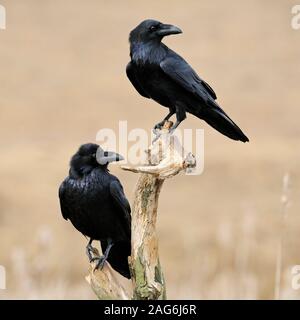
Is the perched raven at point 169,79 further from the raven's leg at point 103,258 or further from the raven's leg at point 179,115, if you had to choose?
the raven's leg at point 103,258

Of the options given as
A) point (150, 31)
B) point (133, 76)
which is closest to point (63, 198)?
point (133, 76)

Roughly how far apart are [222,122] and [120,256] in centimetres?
96

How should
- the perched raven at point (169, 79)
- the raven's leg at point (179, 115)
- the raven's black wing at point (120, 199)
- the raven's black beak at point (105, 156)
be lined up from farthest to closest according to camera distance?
the perched raven at point (169, 79) → the raven's leg at point (179, 115) → the raven's black wing at point (120, 199) → the raven's black beak at point (105, 156)

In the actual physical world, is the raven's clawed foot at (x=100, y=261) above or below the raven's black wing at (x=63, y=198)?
below

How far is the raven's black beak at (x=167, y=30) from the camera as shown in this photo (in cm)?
714

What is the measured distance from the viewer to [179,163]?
20.9 ft

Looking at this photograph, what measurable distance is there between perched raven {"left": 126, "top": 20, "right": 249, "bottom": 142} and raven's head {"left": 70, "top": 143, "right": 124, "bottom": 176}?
0.50m

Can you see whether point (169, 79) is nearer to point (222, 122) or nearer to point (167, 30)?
point (167, 30)

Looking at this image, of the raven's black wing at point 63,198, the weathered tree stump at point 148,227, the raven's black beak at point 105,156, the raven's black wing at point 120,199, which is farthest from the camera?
the raven's black wing at point 63,198

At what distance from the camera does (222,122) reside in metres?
7.23

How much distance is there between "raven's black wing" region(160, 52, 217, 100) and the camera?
23.4 ft

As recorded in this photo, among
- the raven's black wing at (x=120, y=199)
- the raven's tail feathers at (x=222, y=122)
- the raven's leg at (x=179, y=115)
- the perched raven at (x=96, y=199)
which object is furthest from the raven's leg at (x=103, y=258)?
the raven's tail feathers at (x=222, y=122)

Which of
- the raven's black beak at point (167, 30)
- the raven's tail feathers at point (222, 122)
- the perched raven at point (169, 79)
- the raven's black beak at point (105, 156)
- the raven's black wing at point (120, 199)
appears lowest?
the raven's black wing at point (120, 199)

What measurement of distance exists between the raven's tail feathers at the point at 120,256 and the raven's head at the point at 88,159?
43cm
